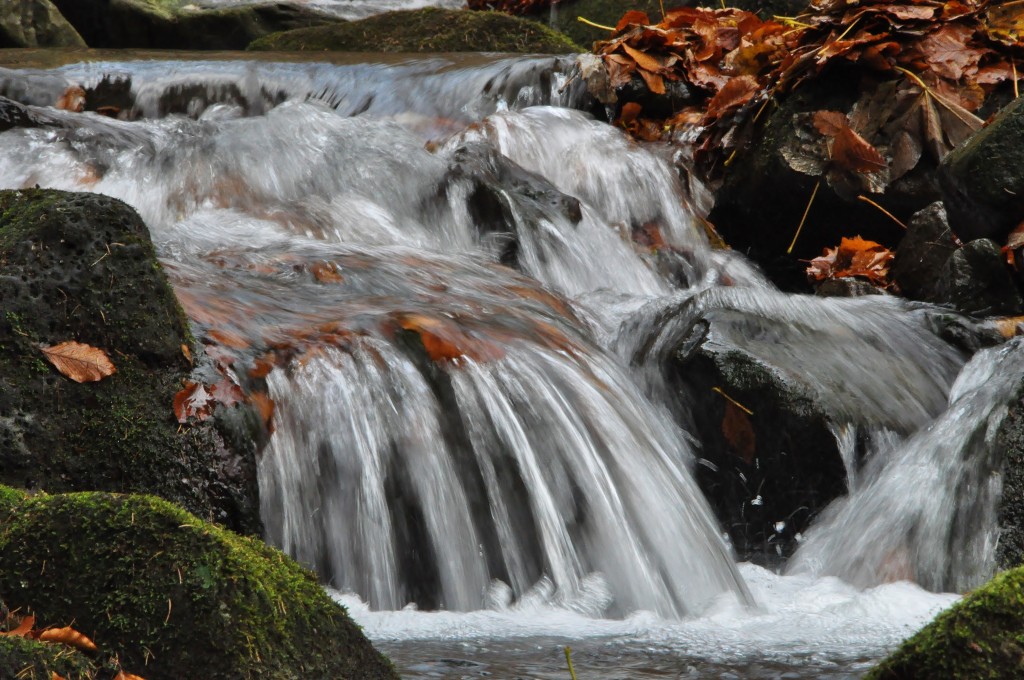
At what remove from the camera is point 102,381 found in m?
2.90

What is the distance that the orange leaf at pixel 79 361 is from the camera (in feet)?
9.36

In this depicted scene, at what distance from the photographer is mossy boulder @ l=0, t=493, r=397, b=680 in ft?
6.07

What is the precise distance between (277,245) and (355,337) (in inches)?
59.0


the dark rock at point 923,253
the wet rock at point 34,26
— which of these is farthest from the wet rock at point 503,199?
the wet rock at point 34,26

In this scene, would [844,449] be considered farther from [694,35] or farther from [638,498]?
[694,35]

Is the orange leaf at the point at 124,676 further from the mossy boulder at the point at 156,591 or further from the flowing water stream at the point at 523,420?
the flowing water stream at the point at 523,420

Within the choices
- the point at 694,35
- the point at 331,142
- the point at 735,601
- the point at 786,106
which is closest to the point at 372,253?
the point at 331,142

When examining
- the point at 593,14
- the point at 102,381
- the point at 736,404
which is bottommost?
the point at 736,404

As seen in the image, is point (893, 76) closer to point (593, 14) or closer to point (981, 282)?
point (981, 282)

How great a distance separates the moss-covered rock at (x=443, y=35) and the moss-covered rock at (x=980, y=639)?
857 cm

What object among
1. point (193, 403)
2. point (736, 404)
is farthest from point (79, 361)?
point (736, 404)

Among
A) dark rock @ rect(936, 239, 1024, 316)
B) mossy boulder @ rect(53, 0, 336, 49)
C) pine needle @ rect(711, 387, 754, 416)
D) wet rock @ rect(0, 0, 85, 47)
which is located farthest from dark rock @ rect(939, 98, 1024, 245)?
wet rock @ rect(0, 0, 85, 47)

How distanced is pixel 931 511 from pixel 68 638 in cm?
281

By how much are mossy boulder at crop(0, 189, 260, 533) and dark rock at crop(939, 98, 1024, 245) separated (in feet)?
11.9
